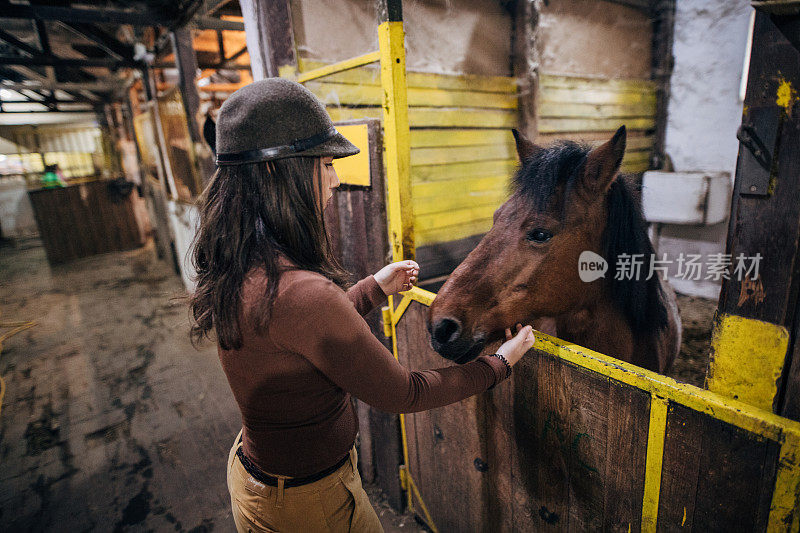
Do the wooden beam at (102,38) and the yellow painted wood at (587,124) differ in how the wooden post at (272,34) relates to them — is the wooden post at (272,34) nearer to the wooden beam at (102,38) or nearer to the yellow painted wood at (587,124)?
the yellow painted wood at (587,124)

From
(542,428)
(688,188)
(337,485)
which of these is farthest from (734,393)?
(688,188)

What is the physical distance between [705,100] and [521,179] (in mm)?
5299

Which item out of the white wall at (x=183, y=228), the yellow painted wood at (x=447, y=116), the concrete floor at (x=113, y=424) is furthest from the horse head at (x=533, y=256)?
the white wall at (x=183, y=228)

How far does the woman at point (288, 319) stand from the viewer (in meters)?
1.08

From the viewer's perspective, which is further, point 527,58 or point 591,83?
point 591,83

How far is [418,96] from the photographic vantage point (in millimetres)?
3594

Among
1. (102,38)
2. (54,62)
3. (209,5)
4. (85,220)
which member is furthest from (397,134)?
(85,220)

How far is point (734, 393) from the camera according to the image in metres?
1.17

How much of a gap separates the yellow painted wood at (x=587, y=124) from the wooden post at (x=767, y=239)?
3.78 metres

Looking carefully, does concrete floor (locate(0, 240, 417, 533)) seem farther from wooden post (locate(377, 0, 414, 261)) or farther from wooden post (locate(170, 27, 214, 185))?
wooden post (locate(170, 27, 214, 185))

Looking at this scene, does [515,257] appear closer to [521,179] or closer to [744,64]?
[521,179]

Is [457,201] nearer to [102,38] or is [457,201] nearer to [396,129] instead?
[396,129]

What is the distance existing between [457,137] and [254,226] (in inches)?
123

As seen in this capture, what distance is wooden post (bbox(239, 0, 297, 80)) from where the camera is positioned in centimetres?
285
